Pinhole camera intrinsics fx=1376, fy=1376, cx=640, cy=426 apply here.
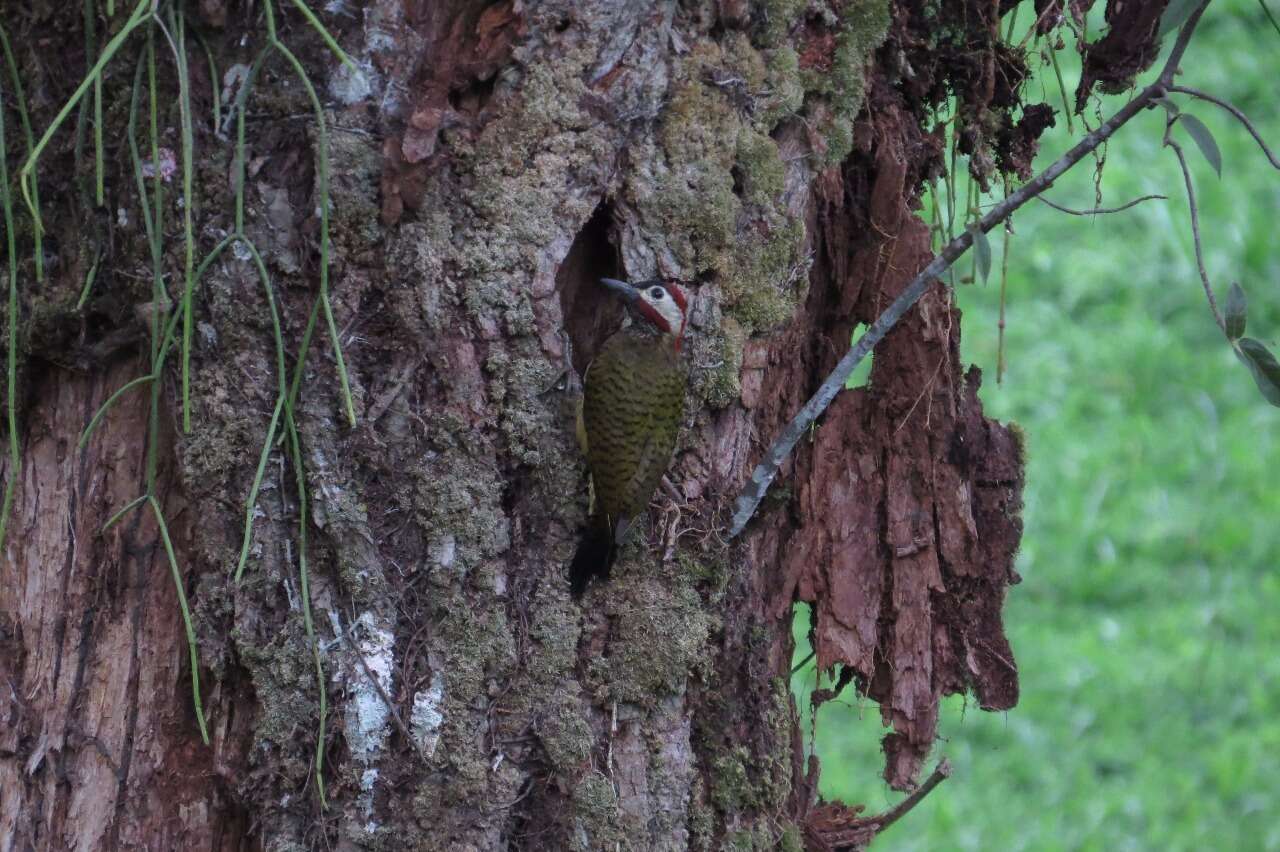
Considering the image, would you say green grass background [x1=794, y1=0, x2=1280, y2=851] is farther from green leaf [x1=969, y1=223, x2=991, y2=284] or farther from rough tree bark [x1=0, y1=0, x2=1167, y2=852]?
green leaf [x1=969, y1=223, x2=991, y2=284]

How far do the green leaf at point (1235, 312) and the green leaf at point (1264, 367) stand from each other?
0.07 feet

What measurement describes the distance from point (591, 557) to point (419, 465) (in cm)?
36

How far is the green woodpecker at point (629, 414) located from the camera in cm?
256

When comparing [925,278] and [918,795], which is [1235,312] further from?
[918,795]

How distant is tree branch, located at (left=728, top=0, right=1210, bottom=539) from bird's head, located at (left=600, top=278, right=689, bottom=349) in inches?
12.3

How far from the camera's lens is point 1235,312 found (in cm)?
231

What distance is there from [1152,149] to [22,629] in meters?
6.59

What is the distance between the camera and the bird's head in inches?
106

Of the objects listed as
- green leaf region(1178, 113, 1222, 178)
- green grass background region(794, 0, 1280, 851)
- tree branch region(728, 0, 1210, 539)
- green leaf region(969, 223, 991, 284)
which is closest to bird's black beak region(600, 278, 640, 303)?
tree branch region(728, 0, 1210, 539)

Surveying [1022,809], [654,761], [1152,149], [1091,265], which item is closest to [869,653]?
[654,761]

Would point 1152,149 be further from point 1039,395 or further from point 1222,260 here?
point 1039,395

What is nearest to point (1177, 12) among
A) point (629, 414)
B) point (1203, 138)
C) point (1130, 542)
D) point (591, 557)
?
point (1203, 138)

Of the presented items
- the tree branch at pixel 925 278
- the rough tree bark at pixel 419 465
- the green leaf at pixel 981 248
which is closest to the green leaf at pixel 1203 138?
the tree branch at pixel 925 278

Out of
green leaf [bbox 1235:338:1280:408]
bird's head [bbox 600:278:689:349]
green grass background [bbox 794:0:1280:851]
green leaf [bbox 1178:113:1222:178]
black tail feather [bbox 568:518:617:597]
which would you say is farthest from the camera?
green grass background [bbox 794:0:1280:851]
